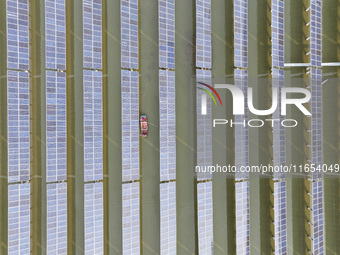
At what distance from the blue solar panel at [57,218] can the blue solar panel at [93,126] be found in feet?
4.97

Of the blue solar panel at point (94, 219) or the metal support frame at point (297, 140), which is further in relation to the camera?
the metal support frame at point (297, 140)

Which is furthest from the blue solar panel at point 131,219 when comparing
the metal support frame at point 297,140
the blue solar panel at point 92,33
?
the metal support frame at point 297,140

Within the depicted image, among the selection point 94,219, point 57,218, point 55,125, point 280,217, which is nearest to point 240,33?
point 280,217

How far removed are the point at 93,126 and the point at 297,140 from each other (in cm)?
1155

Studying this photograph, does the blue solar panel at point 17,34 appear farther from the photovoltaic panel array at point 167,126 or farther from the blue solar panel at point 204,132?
the blue solar panel at point 204,132

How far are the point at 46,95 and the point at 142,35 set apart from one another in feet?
19.1

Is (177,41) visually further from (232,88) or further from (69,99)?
(69,99)

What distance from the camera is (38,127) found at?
12.0m

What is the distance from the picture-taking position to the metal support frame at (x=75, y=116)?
483 inches

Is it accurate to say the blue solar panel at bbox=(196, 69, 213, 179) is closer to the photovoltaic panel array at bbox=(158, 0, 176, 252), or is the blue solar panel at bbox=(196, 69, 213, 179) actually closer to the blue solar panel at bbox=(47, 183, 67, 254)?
the photovoltaic panel array at bbox=(158, 0, 176, 252)

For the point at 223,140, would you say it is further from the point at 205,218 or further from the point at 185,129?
the point at 205,218
